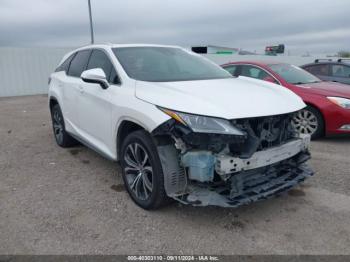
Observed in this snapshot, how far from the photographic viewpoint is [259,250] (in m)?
2.58

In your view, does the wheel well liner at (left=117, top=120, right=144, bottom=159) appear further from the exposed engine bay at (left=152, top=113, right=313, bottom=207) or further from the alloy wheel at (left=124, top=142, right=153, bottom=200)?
the exposed engine bay at (left=152, top=113, right=313, bottom=207)

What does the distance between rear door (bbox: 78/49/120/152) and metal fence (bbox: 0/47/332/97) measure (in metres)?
12.6

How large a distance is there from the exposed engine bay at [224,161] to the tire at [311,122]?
9.21ft

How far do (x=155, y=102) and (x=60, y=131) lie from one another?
322cm

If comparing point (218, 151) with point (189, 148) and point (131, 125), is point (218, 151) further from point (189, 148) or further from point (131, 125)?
point (131, 125)

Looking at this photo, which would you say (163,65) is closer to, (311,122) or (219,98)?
(219,98)

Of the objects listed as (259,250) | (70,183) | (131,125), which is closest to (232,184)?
(259,250)

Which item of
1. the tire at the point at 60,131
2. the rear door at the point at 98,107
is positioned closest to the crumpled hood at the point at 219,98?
the rear door at the point at 98,107

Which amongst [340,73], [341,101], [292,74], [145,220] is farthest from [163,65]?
[340,73]

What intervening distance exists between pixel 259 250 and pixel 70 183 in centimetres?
252

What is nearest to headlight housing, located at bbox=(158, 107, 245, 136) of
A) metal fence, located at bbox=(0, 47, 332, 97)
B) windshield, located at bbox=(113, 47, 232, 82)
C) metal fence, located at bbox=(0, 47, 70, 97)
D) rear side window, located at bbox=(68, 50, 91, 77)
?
windshield, located at bbox=(113, 47, 232, 82)

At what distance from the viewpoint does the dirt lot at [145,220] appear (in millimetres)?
2639

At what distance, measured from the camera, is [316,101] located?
18.0ft

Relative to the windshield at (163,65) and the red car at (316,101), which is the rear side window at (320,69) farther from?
the windshield at (163,65)
